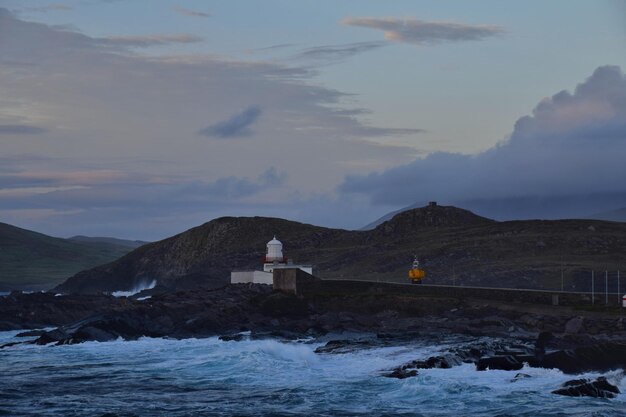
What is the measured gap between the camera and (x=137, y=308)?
5144cm

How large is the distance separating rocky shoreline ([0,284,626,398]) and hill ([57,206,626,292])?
21.2 metres

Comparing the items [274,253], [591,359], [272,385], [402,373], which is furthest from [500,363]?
[274,253]

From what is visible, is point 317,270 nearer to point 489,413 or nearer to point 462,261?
point 462,261

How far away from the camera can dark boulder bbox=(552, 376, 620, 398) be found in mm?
26663

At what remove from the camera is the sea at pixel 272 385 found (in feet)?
85.6

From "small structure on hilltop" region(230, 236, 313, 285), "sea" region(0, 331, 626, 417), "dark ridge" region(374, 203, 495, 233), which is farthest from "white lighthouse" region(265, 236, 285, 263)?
"dark ridge" region(374, 203, 495, 233)

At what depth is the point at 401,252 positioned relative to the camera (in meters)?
88.4

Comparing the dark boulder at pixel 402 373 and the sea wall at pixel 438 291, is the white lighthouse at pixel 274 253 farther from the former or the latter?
the dark boulder at pixel 402 373

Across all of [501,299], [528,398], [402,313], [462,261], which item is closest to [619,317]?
[501,299]

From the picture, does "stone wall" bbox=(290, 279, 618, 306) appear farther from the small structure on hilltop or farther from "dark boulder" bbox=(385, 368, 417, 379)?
"dark boulder" bbox=(385, 368, 417, 379)

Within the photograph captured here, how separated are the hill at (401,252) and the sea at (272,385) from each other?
3520 centimetres

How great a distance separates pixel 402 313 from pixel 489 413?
2508 centimetres

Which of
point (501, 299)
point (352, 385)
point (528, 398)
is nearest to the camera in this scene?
point (528, 398)

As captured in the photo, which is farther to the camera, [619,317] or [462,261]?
[462,261]
